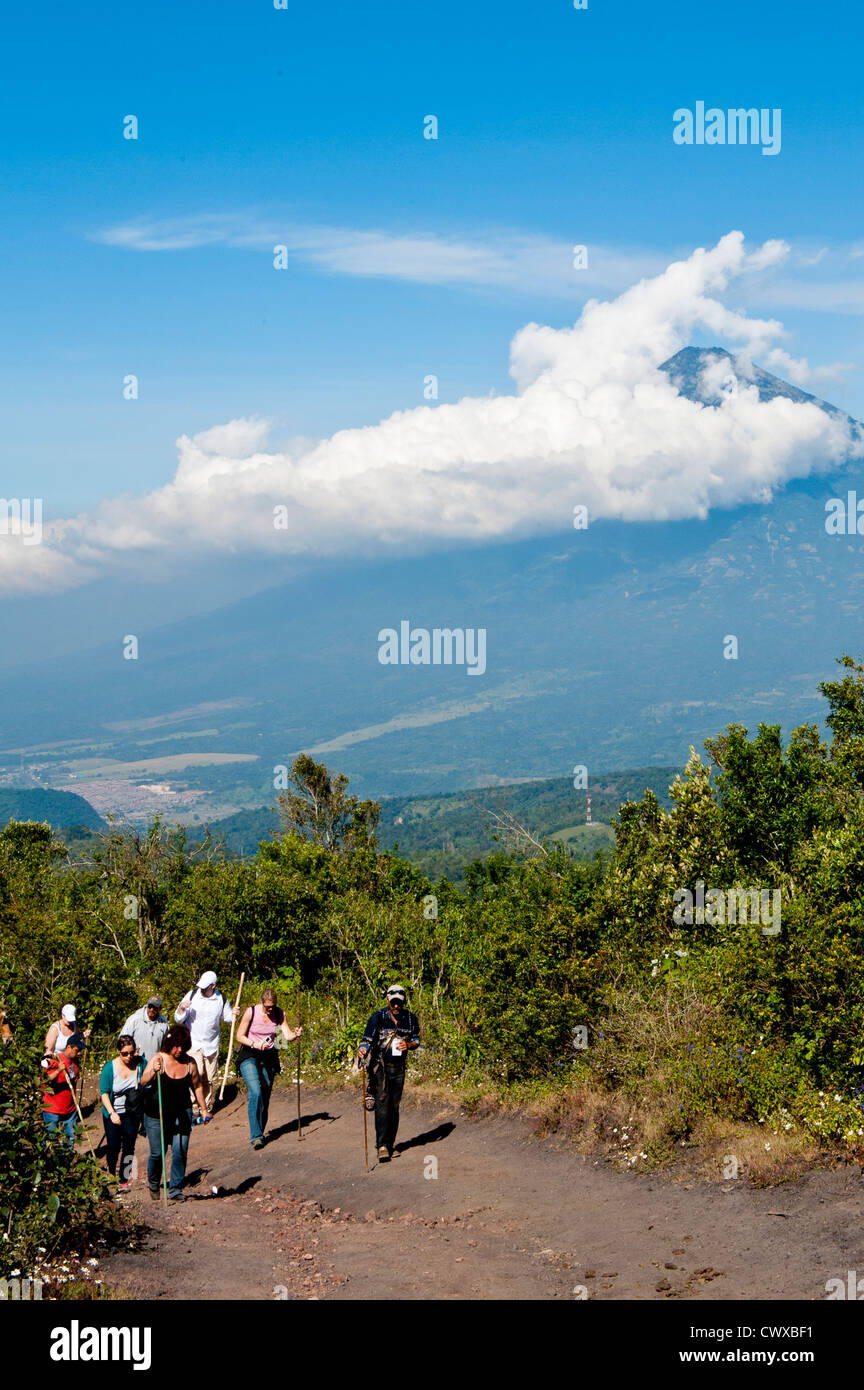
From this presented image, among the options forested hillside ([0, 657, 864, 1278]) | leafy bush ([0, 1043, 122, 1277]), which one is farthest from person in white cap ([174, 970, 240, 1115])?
leafy bush ([0, 1043, 122, 1277])

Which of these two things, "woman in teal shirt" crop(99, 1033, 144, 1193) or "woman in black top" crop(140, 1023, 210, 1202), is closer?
"woman in black top" crop(140, 1023, 210, 1202)

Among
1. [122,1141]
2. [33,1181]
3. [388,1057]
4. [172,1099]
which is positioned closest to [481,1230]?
[388,1057]

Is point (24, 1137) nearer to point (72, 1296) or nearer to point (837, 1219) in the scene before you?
point (72, 1296)

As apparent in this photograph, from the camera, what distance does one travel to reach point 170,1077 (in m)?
10.7

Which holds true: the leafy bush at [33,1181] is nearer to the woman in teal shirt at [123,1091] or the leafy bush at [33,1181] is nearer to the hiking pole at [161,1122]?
the hiking pole at [161,1122]

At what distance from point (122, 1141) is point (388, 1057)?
2.98 metres

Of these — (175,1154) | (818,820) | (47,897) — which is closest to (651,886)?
(818,820)

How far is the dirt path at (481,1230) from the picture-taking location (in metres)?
7.85

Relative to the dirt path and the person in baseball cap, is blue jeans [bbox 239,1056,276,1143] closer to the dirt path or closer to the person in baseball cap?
the dirt path

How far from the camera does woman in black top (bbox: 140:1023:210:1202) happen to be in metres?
10.7

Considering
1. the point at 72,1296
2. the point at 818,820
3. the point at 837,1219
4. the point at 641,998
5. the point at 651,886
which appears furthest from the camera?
the point at 818,820

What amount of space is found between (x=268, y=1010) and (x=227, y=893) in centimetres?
1268

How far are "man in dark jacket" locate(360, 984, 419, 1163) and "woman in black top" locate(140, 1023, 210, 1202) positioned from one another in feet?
6.43

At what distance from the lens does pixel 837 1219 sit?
27.3ft
